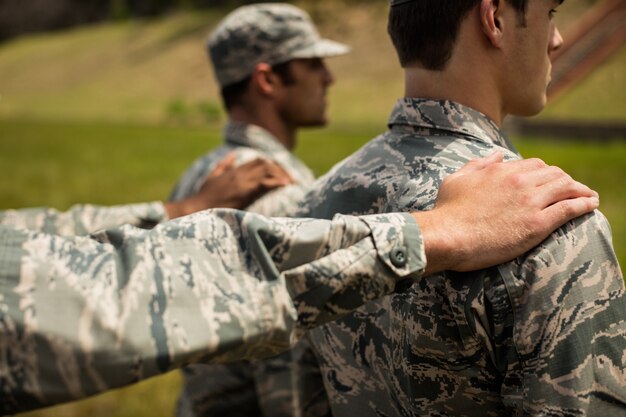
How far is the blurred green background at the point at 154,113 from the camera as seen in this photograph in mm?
13445

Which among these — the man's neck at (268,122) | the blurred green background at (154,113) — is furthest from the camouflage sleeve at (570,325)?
the man's neck at (268,122)

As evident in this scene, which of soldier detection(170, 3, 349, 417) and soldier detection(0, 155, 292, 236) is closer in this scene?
soldier detection(0, 155, 292, 236)

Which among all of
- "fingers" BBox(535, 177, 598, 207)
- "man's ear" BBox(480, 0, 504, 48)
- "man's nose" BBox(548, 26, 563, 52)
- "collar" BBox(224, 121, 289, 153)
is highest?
"man's ear" BBox(480, 0, 504, 48)

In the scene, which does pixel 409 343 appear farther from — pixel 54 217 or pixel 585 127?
pixel 585 127

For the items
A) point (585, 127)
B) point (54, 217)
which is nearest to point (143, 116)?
point (585, 127)

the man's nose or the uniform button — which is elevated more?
the man's nose

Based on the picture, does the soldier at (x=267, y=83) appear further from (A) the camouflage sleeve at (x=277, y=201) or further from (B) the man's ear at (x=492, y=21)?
(B) the man's ear at (x=492, y=21)

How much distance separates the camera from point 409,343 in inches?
67.6

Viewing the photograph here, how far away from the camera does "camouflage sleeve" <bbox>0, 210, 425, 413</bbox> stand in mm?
1176

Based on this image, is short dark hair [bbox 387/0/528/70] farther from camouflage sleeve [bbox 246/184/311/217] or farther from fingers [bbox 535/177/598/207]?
camouflage sleeve [bbox 246/184/311/217]

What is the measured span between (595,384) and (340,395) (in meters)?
0.73

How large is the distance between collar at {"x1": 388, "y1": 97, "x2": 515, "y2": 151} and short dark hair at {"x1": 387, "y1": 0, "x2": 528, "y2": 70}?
0.28ft

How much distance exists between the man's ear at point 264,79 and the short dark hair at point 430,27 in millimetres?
1659

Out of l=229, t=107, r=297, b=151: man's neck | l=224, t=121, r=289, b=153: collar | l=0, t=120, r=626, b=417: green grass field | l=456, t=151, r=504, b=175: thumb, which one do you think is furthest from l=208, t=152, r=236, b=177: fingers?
l=0, t=120, r=626, b=417: green grass field
